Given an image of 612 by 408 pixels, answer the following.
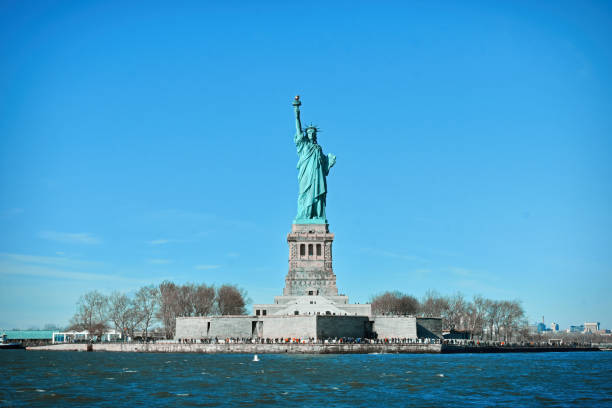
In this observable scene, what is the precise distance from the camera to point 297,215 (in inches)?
3578

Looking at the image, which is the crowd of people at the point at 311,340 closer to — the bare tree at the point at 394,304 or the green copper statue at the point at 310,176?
the green copper statue at the point at 310,176

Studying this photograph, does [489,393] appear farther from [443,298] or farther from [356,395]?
[443,298]

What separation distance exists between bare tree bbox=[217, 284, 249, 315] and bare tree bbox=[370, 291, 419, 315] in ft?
61.8

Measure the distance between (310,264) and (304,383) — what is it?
4415cm

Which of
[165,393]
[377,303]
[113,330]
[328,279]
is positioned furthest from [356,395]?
[113,330]

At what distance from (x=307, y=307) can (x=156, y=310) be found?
30.7 meters

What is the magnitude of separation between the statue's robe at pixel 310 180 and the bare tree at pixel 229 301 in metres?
19.6

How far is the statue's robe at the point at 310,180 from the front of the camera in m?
90.4

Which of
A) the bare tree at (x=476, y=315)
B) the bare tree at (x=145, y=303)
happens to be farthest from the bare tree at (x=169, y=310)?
the bare tree at (x=476, y=315)

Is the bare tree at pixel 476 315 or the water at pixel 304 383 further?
the bare tree at pixel 476 315

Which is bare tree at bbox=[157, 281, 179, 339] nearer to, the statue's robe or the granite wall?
the statue's robe

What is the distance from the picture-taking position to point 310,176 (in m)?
90.9

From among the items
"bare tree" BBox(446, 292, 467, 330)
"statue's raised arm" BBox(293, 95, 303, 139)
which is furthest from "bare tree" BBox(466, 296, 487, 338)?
"statue's raised arm" BBox(293, 95, 303, 139)

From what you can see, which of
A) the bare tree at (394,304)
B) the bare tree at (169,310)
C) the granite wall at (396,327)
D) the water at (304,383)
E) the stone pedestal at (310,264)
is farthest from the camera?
the bare tree at (394,304)
